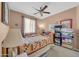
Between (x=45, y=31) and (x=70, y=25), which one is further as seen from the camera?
(x=70, y=25)

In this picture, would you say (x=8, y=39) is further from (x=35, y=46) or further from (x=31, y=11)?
(x=31, y=11)

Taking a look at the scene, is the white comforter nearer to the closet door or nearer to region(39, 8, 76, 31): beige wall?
region(39, 8, 76, 31): beige wall

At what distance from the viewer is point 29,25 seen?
2514mm

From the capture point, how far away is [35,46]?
2555 mm

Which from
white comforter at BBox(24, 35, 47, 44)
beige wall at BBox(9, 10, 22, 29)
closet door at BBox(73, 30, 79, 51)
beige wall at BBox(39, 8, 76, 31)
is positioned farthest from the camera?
closet door at BBox(73, 30, 79, 51)

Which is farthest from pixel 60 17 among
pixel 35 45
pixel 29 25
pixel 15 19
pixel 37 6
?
pixel 15 19

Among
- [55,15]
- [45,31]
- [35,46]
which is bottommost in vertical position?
[35,46]

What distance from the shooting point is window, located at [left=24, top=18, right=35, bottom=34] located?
7.95ft

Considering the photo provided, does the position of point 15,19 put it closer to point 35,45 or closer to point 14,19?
point 14,19

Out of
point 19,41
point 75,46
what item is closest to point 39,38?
point 19,41

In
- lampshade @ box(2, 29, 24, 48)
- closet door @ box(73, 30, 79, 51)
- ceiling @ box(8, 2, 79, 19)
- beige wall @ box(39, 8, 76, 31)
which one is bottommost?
closet door @ box(73, 30, 79, 51)

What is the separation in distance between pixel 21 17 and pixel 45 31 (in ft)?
3.00

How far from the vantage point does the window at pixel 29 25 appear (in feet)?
7.95

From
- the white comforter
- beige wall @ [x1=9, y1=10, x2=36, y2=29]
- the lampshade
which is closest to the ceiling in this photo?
beige wall @ [x1=9, y1=10, x2=36, y2=29]
